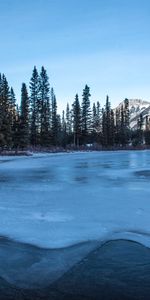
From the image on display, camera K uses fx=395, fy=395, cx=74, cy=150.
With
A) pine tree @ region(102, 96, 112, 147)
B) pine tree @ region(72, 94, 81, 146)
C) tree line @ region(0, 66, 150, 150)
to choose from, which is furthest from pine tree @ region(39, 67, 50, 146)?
pine tree @ region(102, 96, 112, 147)

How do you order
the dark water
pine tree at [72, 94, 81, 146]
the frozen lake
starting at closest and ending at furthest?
the dark water → the frozen lake → pine tree at [72, 94, 81, 146]

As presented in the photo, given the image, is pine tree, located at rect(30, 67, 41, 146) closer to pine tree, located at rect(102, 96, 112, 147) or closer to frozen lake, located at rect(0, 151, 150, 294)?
pine tree, located at rect(102, 96, 112, 147)

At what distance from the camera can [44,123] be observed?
65125 millimetres

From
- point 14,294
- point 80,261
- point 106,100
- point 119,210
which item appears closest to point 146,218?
point 119,210

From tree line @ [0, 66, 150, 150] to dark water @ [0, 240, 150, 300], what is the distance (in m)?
39.2

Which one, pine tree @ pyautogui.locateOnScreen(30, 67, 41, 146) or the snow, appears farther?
pine tree @ pyautogui.locateOnScreen(30, 67, 41, 146)

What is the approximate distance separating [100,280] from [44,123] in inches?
2400

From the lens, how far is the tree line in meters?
49.5

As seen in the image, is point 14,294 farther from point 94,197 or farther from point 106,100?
point 106,100

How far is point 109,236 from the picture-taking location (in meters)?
6.89

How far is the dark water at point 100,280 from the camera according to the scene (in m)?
4.25

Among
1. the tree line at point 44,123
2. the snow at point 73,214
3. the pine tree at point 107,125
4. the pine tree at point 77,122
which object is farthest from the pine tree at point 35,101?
the snow at point 73,214

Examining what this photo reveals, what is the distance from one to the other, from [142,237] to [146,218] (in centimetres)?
156

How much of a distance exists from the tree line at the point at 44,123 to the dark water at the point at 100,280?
39.2 m
